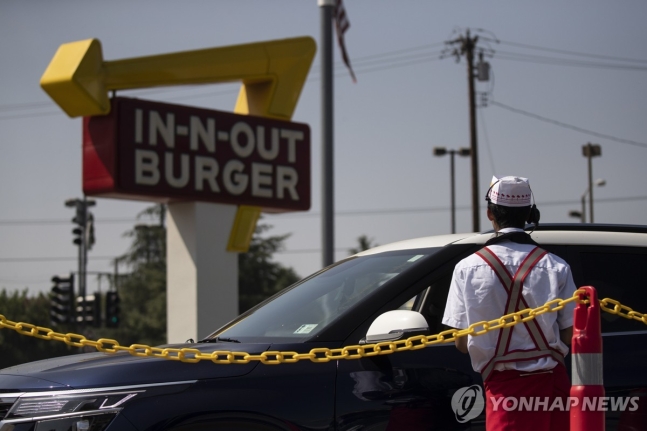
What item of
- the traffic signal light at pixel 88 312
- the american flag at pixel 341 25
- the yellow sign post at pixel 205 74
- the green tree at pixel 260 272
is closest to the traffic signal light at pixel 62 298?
the traffic signal light at pixel 88 312

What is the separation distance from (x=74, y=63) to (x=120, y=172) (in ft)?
7.78

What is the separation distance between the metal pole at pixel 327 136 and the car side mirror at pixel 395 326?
778 centimetres

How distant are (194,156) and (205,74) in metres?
1.83

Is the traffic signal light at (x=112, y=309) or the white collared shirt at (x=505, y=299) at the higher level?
the white collared shirt at (x=505, y=299)

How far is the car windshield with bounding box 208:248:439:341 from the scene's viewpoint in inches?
174

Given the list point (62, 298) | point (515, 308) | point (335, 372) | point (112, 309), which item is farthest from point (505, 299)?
point (112, 309)

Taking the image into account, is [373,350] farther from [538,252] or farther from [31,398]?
[31,398]

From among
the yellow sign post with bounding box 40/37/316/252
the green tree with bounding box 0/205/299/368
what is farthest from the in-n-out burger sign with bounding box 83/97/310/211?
the green tree with bounding box 0/205/299/368

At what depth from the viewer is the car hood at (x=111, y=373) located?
12.3 feet

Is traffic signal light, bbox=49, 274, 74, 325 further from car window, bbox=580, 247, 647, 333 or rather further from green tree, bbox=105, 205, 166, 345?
green tree, bbox=105, 205, 166, 345
